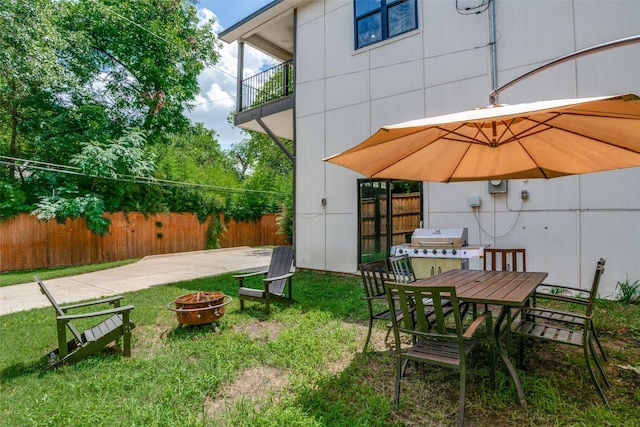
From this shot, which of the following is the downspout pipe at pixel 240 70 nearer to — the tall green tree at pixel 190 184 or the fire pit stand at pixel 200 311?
the tall green tree at pixel 190 184

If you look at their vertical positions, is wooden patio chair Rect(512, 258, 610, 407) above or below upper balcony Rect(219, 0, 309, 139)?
below

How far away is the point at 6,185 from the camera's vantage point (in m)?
9.59

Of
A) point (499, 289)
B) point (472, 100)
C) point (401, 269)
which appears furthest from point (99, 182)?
point (499, 289)

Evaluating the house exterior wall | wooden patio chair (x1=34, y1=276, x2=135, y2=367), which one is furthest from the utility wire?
wooden patio chair (x1=34, y1=276, x2=135, y2=367)

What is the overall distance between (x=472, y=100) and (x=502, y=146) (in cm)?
282

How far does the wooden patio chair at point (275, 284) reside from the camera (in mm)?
4722

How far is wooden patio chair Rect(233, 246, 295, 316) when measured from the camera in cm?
472

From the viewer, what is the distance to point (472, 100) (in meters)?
5.84

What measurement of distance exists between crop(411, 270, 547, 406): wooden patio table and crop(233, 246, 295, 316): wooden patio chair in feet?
7.79

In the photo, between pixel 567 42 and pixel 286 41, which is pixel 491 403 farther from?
pixel 286 41

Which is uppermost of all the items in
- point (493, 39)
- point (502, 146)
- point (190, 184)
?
point (493, 39)

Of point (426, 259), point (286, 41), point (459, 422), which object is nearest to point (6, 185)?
point (286, 41)

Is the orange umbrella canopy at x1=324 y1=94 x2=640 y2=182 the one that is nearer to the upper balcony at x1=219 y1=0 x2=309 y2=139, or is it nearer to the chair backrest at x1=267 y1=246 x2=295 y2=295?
the chair backrest at x1=267 y1=246 x2=295 y2=295

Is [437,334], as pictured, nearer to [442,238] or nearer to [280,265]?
[442,238]
